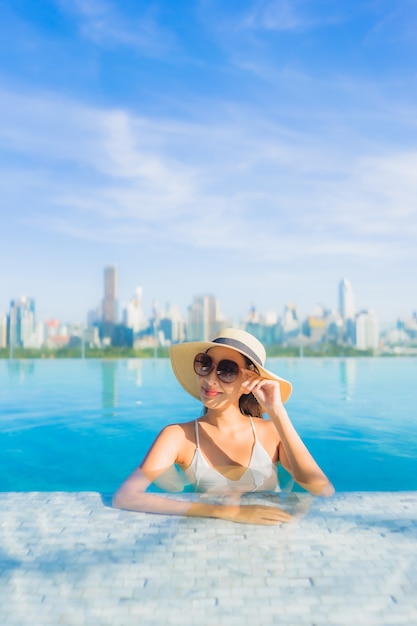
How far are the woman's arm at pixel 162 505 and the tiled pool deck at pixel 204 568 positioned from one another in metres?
0.05

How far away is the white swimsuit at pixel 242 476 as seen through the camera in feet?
7.68

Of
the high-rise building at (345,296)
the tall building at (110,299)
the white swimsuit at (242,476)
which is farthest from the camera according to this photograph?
the high-rise building at (345,296)

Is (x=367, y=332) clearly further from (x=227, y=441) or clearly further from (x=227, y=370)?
(x=227, y=370)

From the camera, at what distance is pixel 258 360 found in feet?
7.23

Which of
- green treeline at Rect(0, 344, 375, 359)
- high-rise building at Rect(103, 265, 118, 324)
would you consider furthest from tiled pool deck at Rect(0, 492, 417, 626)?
high-rise building at Rect(103, 265, 118, 324)

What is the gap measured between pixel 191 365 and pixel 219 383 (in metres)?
0.27

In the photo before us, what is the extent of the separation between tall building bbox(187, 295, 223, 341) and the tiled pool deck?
26.9m

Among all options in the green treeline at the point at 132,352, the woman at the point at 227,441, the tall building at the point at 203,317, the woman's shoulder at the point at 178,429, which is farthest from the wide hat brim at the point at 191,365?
the tall building at the point at 203,317

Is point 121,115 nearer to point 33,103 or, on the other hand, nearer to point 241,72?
point 33,103

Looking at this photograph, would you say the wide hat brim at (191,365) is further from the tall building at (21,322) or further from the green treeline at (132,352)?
the tall building at (21,322)

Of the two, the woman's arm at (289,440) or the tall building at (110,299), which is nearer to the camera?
the woman's arm at (289,440)

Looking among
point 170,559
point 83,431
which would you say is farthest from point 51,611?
point 83,431

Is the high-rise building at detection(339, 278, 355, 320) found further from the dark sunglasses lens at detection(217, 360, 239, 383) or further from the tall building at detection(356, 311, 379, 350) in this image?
the dark sunglasses lens at detection(217, 360, 239, 383)

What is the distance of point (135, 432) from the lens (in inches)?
210
